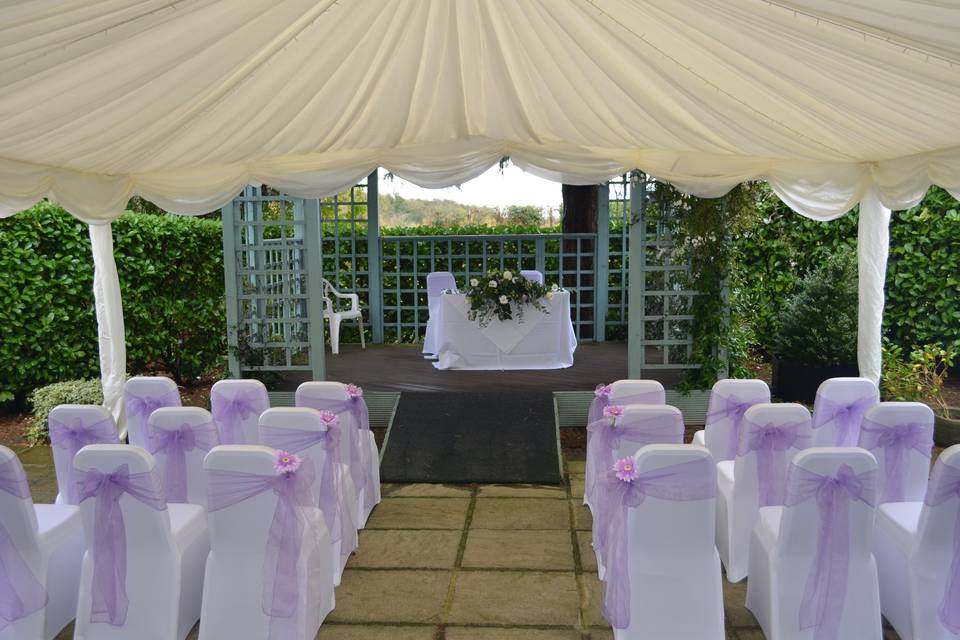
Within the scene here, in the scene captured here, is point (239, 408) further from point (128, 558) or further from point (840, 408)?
point (840, 408)

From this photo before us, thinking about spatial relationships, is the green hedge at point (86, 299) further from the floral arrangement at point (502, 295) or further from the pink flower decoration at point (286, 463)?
the pink flower decoration at point (286, 463)

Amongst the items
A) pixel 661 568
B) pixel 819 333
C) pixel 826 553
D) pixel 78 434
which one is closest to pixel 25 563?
pixel 78 434

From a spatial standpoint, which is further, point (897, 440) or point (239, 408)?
point (239, 408)

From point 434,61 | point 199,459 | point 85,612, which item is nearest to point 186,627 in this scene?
point 85,612

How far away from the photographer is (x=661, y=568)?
3461mm

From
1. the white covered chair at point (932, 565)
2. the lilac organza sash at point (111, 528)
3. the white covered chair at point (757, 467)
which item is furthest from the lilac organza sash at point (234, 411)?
the white covered chair at point (932, 565)

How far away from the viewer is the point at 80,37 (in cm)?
316

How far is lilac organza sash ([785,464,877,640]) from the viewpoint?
3260mm

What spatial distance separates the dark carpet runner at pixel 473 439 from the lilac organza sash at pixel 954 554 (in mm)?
2873

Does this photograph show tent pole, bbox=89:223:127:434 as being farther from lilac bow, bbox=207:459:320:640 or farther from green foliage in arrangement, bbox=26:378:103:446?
lilac bow, bbox=207:459:320:640

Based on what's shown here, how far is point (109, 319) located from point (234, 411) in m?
2.16

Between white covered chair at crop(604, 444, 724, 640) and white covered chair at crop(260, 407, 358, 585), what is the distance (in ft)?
4.69

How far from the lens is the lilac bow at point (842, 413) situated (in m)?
4.61

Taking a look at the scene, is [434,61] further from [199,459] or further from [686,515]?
[686,515]
